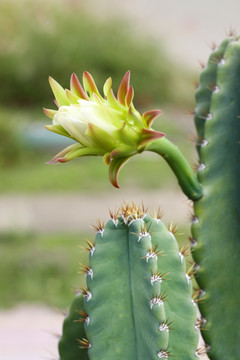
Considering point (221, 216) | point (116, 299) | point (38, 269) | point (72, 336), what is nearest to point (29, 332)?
point (38, 269)

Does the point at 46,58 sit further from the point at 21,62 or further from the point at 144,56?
the point at 144,56

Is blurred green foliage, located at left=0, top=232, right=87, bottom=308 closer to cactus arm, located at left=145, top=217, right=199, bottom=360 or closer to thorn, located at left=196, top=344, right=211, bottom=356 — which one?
thorn, located at left=196, top=344, right=211, bottom=356

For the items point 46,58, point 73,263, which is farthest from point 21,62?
point 73,263

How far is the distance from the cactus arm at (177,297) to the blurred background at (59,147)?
0.67ft

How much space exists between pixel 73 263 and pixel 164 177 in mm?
2309

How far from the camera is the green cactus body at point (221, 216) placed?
4.17ft

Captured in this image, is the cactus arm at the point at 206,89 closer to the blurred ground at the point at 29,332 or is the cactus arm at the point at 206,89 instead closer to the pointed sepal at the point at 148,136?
the pointed sepal at the point at 148,136

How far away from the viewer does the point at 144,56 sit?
32.7 feet

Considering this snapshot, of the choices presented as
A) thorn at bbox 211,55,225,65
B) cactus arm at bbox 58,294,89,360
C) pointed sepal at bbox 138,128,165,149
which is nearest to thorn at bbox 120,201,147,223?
pointed sepal at bbox 138,128,165,149

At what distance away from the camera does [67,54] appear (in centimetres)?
944

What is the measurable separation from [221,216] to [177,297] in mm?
248

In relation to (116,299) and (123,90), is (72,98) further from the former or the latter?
(116,299)

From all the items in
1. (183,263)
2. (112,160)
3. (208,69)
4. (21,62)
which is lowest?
(183,263)

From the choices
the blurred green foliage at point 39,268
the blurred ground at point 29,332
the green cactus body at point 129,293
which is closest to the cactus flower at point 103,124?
the green cactus body at point 129,293
